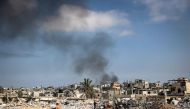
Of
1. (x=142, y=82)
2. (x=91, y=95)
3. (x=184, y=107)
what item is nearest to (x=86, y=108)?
(x=184, y=107)

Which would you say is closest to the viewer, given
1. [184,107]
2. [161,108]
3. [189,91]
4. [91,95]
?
[161,108]

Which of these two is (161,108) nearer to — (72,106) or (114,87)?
(72,106)

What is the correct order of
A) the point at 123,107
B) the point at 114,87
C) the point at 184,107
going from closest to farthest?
the point at 184,107 < the point at 123,107 < the point at 114,87

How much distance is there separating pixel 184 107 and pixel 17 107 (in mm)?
13310

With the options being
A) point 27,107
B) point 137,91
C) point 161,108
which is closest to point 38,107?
point 27,107

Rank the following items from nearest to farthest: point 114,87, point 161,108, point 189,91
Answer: point 161,108, point 189,91, point 114,87

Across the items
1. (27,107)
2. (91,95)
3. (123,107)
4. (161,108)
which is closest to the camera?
(161,108)

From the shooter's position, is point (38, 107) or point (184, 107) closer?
point (184, 107)

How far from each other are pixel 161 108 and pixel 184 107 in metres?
3.30

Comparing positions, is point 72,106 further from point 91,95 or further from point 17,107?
point 91,95

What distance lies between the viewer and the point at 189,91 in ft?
163

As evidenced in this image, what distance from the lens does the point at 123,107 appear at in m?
29.7

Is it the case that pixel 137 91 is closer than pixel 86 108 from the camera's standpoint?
No

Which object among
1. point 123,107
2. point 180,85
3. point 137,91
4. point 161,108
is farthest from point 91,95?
point 161,108
